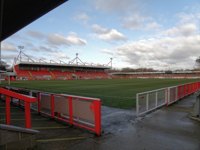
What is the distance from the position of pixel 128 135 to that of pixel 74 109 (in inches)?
81.9

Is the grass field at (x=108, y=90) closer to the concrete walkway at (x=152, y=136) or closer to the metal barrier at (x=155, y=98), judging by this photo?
the metal barrier at (x=155, y=98)

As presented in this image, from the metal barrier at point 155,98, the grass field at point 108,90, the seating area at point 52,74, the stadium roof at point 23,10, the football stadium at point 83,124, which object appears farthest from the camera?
the seating area at point 52,74

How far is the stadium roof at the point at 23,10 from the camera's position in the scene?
23.8 feet

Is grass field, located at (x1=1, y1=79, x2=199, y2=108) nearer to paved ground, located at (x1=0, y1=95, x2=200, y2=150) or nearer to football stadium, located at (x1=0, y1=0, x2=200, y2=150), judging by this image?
football stadium, located at (x1=0, y1=0, x2=200, y2=150)

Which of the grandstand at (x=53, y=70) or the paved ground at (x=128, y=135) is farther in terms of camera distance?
the grandstand at (x=53, y=70)

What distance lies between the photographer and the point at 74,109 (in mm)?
7066

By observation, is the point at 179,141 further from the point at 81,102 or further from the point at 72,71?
the point at 72,71

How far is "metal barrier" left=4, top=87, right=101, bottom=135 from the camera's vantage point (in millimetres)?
6199

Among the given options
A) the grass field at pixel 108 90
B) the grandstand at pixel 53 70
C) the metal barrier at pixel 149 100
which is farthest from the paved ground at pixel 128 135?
the grandstand at pixel 53 70

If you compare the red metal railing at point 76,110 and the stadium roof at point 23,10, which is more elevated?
the stadium roof at point 23,10

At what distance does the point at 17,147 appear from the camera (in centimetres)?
448

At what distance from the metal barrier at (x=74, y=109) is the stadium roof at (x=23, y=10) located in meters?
3.44

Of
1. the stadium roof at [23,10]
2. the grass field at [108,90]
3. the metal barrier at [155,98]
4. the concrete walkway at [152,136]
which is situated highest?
the stadium roof at [23,10]

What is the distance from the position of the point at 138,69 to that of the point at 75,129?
5981 inches
